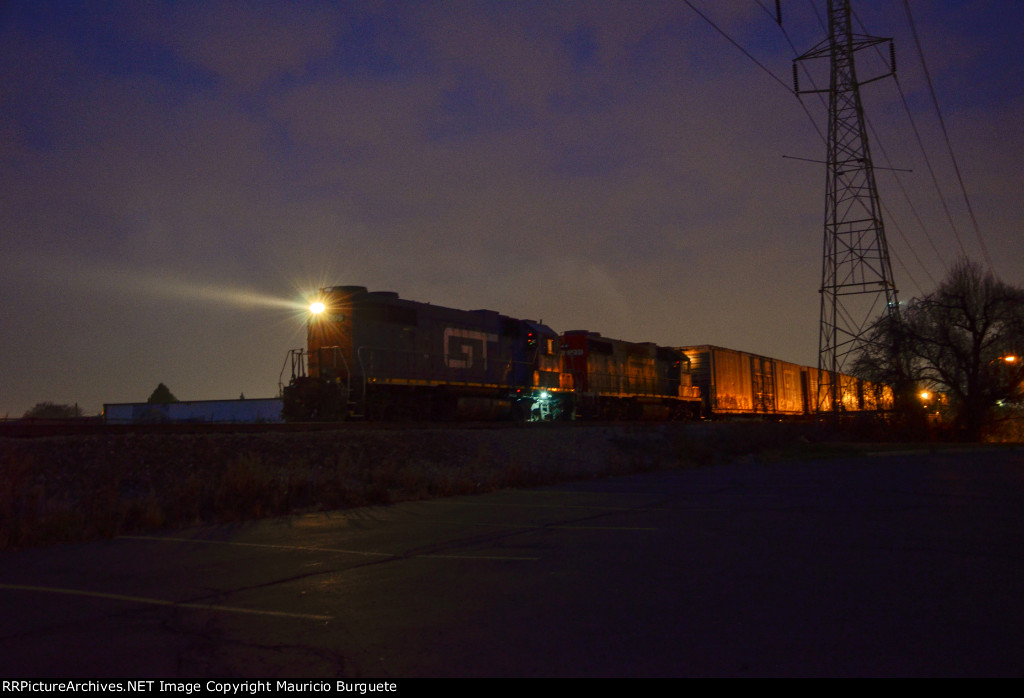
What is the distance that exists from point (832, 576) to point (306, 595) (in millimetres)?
4009

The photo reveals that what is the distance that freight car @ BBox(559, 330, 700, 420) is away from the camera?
1130 inches

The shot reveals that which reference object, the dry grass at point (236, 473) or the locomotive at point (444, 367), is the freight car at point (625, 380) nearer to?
the locomotive at point (444, 367)

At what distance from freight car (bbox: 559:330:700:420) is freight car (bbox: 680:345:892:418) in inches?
36.0

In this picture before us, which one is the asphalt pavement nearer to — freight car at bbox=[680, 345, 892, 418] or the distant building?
freight car at bbox=[680, 345, 892, 418]

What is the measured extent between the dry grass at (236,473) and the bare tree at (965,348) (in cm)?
1561

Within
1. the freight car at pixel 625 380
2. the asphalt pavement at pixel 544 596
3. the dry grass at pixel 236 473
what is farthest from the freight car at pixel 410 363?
the asphalt pavement at pixel 544 596

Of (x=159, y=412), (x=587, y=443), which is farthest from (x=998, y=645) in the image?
(x=159, y=412)

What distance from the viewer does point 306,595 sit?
5633 mm

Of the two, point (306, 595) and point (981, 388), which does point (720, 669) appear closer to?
point (306, 595)

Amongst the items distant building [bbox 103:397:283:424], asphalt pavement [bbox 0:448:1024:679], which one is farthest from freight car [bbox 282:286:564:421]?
distant building [bbox 103:397:283:424]

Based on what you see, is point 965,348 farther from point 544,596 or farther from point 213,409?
point 213,409

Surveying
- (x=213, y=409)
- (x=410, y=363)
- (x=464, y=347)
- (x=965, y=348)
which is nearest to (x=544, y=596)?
(x=410, y=363)

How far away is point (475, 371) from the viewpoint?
78.7ft

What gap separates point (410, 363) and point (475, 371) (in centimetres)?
286
